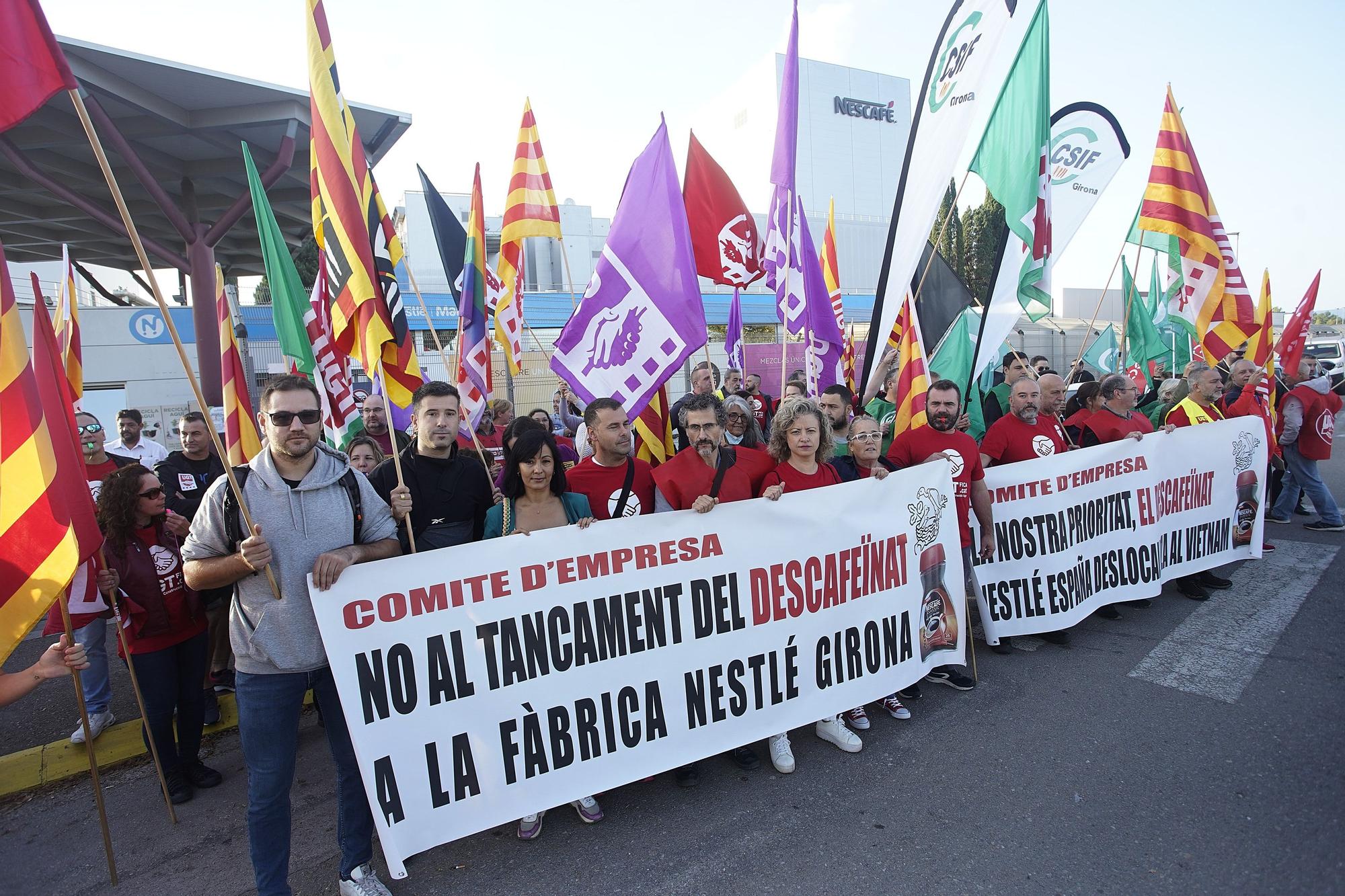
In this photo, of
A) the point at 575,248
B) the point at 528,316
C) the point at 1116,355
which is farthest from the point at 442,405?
the point at 575,248

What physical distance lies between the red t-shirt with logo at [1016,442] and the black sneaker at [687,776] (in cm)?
304

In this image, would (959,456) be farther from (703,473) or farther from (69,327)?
(69,327)

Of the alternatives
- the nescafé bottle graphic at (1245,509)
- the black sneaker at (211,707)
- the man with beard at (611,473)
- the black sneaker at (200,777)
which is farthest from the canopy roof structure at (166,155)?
the nescafé bottle graphic at (1245,509)

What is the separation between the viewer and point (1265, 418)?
666 cm

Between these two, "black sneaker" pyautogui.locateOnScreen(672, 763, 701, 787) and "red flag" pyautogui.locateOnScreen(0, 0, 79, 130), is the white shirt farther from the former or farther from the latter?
"black sneaker" pyautogui.locateOnScreen(672, 763, 701, 787)

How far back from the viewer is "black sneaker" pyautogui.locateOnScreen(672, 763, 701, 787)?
11.3ft

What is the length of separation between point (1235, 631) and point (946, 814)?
3.23 meters

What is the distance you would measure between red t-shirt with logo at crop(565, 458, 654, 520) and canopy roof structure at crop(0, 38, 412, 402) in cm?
1480

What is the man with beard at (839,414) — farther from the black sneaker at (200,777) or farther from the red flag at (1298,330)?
the red flag at (1298,330)

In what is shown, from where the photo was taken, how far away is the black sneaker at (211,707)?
4.39 m

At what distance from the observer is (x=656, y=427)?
4.70 meters

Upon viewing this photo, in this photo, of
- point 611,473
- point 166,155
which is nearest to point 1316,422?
point 611,473

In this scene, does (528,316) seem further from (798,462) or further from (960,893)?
(960,893)

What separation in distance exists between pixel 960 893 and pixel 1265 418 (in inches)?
248
